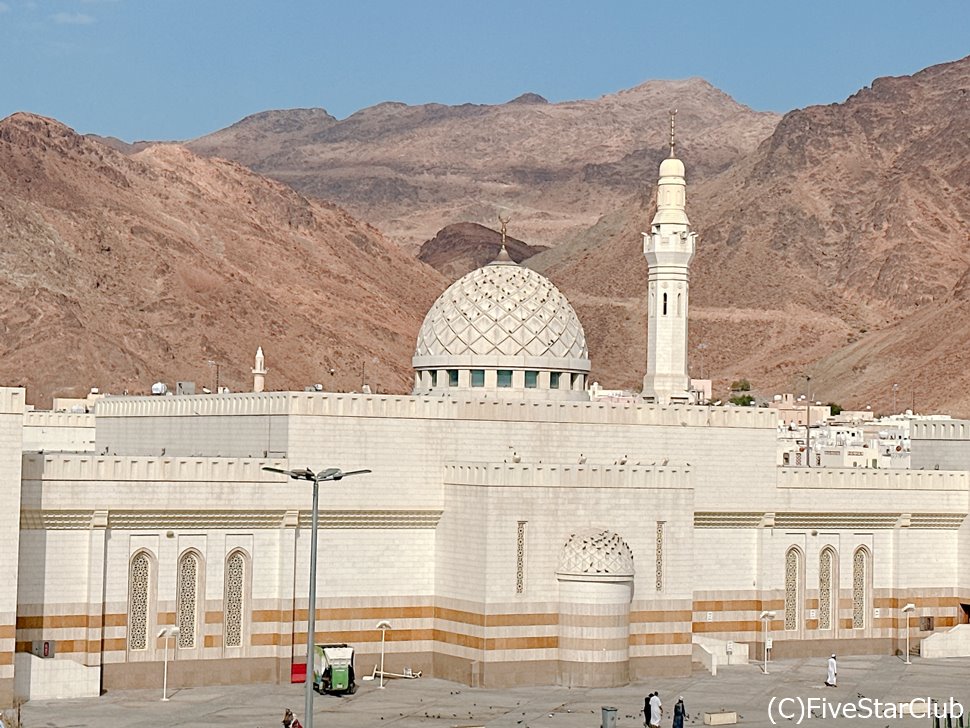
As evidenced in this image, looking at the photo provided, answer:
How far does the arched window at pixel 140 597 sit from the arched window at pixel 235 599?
5.46ft

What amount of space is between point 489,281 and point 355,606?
28.5 feet

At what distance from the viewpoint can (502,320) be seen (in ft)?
134

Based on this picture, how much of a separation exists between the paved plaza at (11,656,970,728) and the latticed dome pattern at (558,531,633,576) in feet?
7.82

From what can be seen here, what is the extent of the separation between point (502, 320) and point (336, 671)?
9742 millimetres

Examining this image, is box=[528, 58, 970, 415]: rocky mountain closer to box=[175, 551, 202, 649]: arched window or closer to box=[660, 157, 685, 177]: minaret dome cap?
box=[660, 157, 685, 177]: minaret dome cap

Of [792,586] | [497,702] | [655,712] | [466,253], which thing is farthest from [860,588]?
[466,253]

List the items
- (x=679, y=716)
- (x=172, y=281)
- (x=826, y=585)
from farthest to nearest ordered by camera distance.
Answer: (x=172, y=281) → (x=826, y=585) → (x=679, y=716)

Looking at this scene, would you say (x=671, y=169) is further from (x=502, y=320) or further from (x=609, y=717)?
(x=609, y=717)

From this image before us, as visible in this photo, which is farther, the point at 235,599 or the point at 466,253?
the point at 466,253

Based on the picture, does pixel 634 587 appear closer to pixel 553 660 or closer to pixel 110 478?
pixel 553 660

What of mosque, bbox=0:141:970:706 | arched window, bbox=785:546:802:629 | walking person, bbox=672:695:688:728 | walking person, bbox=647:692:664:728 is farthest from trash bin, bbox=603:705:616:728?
arched window, bbox=785:546:802:629

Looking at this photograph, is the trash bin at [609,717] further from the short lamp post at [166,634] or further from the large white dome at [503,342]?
the large white dome at [503,342]

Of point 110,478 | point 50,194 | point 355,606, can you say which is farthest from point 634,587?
point 50,194

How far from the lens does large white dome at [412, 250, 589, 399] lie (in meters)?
40.8
